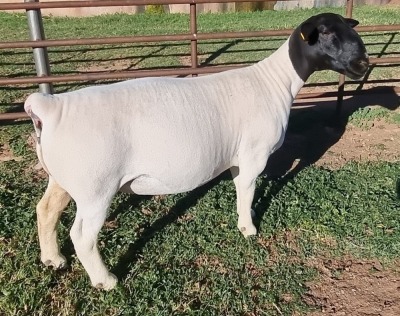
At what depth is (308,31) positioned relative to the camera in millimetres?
3096

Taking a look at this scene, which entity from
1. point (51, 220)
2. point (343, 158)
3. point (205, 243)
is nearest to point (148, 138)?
point (51, 220)

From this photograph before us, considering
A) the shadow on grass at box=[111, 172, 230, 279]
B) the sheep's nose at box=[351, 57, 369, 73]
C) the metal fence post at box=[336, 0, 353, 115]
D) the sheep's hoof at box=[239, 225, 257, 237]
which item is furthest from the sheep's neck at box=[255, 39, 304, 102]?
the metal fence post at box=[336, 0, 353, 115]

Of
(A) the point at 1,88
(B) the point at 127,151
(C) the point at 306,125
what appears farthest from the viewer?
(A) the point at 1,88

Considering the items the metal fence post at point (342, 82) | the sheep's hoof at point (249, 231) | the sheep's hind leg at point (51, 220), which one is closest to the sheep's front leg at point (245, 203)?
the sheep's hoof at point (249, 231)

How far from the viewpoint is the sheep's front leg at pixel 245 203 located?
10.7 feet

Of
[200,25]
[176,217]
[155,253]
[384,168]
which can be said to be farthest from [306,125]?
[200,25]

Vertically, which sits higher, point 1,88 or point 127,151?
point 127,151

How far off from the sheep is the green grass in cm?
18

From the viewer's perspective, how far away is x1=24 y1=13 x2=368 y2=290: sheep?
98.1 inches

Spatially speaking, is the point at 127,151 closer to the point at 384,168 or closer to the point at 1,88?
the point at 384,168

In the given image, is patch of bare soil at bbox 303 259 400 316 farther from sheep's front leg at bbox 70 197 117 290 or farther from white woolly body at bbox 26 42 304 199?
sheep's front leg at bbox 70 197 117 290

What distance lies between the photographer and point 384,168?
14.3ft

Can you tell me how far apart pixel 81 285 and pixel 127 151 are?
94cm

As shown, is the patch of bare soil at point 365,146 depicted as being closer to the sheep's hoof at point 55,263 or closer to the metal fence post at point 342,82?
the metal fence post at point 342,82
